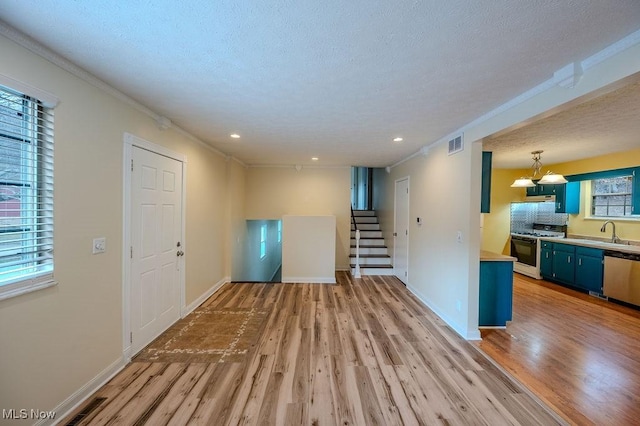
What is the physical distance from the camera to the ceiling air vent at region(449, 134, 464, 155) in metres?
3.19

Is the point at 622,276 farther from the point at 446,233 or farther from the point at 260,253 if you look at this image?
the point at 260,253

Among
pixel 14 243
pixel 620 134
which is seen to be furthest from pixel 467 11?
pixel 620 134

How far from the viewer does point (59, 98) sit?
176cm

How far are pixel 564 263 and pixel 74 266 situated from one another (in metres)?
7.30

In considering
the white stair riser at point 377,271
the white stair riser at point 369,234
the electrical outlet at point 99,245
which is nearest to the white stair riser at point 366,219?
the white stair riser at point 369,234

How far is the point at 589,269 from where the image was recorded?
4504 mm

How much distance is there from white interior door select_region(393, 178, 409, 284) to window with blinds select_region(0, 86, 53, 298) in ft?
15.9

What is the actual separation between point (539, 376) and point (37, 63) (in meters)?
4.62

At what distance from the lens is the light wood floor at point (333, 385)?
1.85m

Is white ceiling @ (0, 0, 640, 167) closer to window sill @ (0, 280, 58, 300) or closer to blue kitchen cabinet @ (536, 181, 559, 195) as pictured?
window sill @ (0, 280, 58, 300)

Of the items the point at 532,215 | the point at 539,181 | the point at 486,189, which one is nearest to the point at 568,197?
the point at 532,215

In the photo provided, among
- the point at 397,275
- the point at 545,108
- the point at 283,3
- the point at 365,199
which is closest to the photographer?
the point at 283,3

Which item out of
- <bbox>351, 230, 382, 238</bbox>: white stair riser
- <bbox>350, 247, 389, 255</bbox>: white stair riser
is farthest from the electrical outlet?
<bbox>351, 230, 382, 238</bbox>: white stair riser

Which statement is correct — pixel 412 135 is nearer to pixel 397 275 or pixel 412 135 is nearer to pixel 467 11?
pixel 467 11
